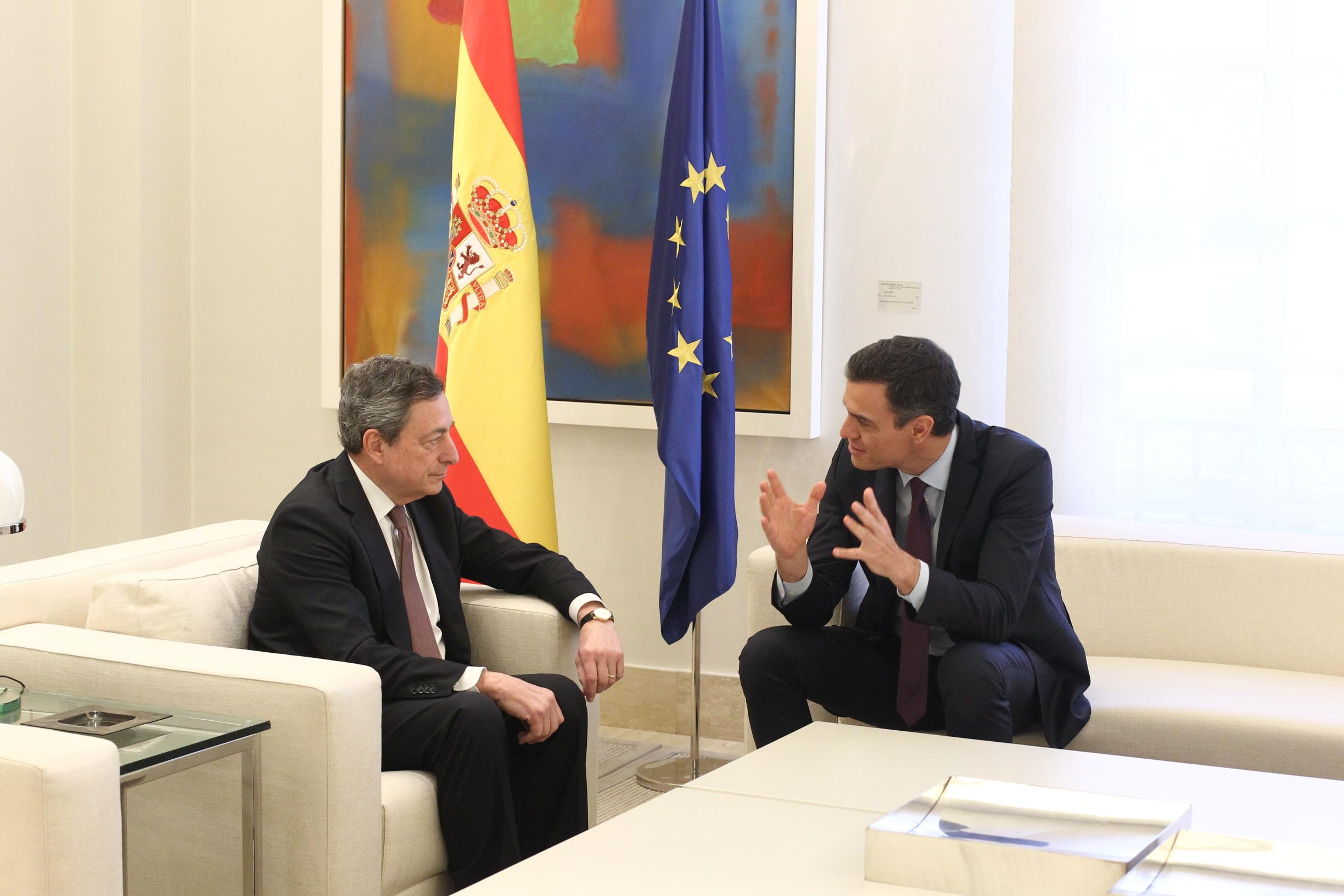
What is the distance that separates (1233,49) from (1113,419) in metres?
1.02

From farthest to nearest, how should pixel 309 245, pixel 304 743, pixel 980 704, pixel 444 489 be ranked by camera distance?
1. pixel 309 245
2. pixel 444 489
3. pixel 980 704
4. pixel 304 743

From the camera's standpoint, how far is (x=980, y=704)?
9.32 ft

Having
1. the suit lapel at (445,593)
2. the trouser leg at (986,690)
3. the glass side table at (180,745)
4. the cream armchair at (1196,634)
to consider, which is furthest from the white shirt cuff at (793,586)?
the glass side table at (180,745)

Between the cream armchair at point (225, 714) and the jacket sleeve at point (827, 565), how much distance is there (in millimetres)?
936

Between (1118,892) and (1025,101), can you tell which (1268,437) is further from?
(1118,892)

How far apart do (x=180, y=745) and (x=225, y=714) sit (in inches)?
8.9

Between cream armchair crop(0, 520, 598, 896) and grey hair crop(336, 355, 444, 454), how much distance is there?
36cm

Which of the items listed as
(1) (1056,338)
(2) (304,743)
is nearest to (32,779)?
(2) (304,743)

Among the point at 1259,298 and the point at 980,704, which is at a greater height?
the point at 1259,298

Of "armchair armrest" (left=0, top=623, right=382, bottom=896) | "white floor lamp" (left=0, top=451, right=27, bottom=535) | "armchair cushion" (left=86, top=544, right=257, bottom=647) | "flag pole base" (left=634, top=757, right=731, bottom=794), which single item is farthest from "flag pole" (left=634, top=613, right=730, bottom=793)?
"white floor lamp" (left=0, top=451, right=27, bottom=535)

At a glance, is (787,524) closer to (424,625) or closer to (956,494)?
(956,494)

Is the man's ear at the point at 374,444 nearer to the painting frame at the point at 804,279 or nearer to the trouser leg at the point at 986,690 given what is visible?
the trouser leg at the point at 986,690

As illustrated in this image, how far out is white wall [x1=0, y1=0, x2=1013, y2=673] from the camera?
3.99 meters

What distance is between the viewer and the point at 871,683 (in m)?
3.06
